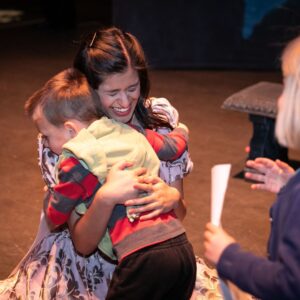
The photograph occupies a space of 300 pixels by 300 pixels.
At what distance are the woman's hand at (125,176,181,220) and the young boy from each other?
0.02 meters

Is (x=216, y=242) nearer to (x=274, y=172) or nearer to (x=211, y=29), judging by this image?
(x=274, y=172)

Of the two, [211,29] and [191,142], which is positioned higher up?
[211,29]

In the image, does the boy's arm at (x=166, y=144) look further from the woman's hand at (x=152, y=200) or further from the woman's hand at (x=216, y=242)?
the woman's hand at (x=216, y=242)

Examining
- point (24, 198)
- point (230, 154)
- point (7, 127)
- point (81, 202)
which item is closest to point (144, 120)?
point (81, 202)

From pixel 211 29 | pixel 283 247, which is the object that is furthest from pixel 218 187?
pixel 211 29

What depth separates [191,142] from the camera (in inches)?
198

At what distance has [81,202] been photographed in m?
2.06

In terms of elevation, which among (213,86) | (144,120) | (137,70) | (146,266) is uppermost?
(137,70)

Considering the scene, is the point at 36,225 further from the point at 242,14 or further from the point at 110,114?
the point at 242,14

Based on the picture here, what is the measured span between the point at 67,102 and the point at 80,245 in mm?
452

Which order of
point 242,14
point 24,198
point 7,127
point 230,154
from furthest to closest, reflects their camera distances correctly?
point 242,14 < point 7,127 < point 230,154 < point 24,198

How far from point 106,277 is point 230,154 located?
262cm

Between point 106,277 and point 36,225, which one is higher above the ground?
point 106,277

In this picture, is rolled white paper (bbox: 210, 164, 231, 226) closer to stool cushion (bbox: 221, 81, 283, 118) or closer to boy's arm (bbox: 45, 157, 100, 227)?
boy's arm (bbox: 45, 157, 100, 227)
